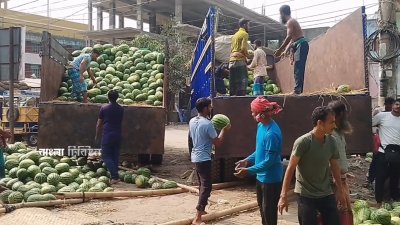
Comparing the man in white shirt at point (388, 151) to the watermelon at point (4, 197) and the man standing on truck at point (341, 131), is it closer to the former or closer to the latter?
the man standing on truck at point (341, 131)

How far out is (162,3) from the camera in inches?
1281

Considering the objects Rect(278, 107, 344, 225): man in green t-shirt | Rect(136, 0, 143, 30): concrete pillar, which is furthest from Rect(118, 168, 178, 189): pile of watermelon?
Rect(136, 0, 143, 30): concrete pillar

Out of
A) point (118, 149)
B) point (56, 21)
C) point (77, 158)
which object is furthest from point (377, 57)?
point (56, 21)

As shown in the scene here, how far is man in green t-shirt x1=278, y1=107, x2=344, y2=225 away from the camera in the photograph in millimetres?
3865

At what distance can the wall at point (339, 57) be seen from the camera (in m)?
6.46

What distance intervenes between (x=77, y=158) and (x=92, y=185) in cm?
157

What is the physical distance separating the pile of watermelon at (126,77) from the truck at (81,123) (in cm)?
92

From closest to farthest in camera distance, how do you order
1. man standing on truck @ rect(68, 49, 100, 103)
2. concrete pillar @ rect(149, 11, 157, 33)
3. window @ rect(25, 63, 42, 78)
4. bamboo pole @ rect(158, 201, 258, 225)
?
1. bamboo pole @ rect(158, 201, 258, 225)
2. man standing on truck @ rect(68, 49, 100, 103)
3. concrete pillar @ rect(149, 11, 157, 33)
4. window @ rect(25, 63, 42, 78)

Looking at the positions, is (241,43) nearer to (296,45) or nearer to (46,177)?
(296,45)

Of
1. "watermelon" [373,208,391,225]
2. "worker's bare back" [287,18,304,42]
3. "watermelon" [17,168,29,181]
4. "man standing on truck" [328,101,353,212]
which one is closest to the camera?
"man standing on truck" [328,101,353,212]

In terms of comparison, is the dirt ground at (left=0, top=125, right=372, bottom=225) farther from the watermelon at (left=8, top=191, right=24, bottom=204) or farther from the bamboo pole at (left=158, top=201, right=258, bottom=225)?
the watermelon at (left=8, top=191, right=24, bottom=204)

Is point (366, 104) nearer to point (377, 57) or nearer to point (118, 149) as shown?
point (118, 149)

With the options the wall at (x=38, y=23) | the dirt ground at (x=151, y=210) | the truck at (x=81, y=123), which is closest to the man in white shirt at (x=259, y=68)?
the truck at (x=81, y=123)

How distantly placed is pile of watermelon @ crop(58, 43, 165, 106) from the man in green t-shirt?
572cm
